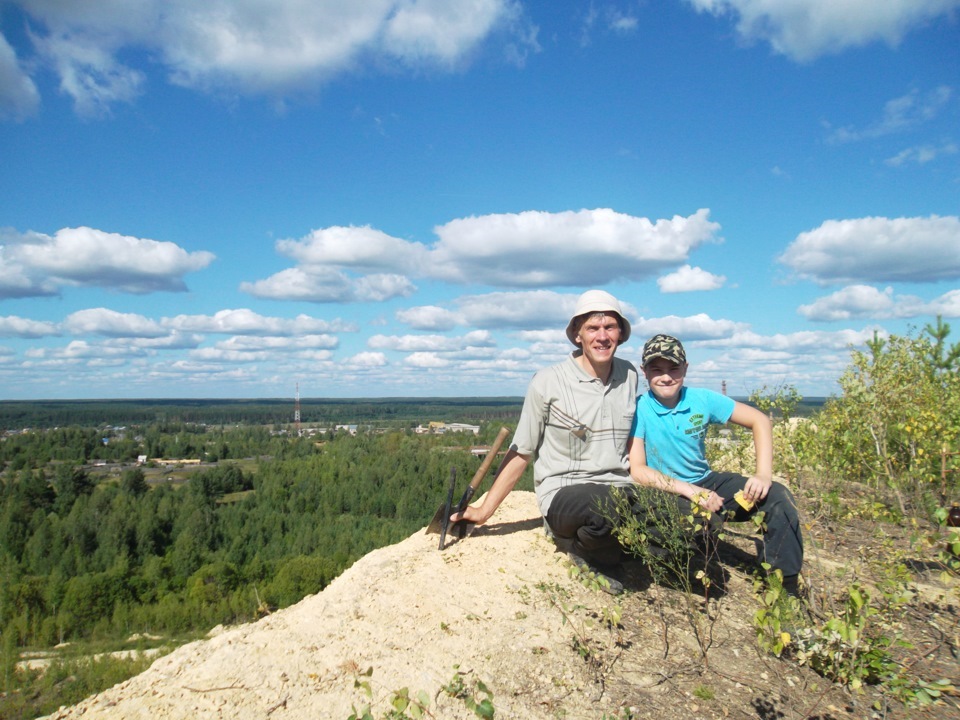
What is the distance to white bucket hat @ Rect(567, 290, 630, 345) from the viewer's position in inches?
174

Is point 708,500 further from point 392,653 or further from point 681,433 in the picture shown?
point 392,653

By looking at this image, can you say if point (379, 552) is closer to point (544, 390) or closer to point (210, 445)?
point (544, 390)

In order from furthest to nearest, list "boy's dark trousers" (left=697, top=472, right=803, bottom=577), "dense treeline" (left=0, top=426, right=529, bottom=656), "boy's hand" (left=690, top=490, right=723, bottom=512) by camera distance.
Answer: "dense treeline" (left=0, top=426, right=529, bottom=656), "boy's dark trousers" (left=697, top=472, right=803, bottom=577), "boy's hand" (left=690, top=490, right=723, bottom=512)

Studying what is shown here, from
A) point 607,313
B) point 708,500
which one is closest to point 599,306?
point 607,313

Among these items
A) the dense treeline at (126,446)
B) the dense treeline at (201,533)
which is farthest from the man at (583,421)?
the dense treeline at (126,446)

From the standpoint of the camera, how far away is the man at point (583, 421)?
4.44 meters

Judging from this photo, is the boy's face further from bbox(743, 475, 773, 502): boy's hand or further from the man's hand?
the man's hand

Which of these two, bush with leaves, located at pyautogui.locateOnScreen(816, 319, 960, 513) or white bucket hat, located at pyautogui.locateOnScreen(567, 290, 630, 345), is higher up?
white bucket hat, located at pyautogui.locateOnScreen(567, 290, 630, 345)

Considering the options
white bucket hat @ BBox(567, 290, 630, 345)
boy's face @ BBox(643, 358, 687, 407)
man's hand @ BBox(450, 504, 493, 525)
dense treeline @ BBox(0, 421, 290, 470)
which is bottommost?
dense treeline @ BBox(0, 421, 290, 470)

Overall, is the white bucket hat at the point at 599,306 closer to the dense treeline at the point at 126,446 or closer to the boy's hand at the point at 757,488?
the boy's hand at the point at 757,488

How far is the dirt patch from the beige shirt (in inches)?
29.4

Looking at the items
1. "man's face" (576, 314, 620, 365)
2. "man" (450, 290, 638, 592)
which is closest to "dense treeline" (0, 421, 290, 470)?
"man" (450, 290, 638, 592)

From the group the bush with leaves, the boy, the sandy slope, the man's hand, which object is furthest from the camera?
the bush with leaves

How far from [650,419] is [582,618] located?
139cm
